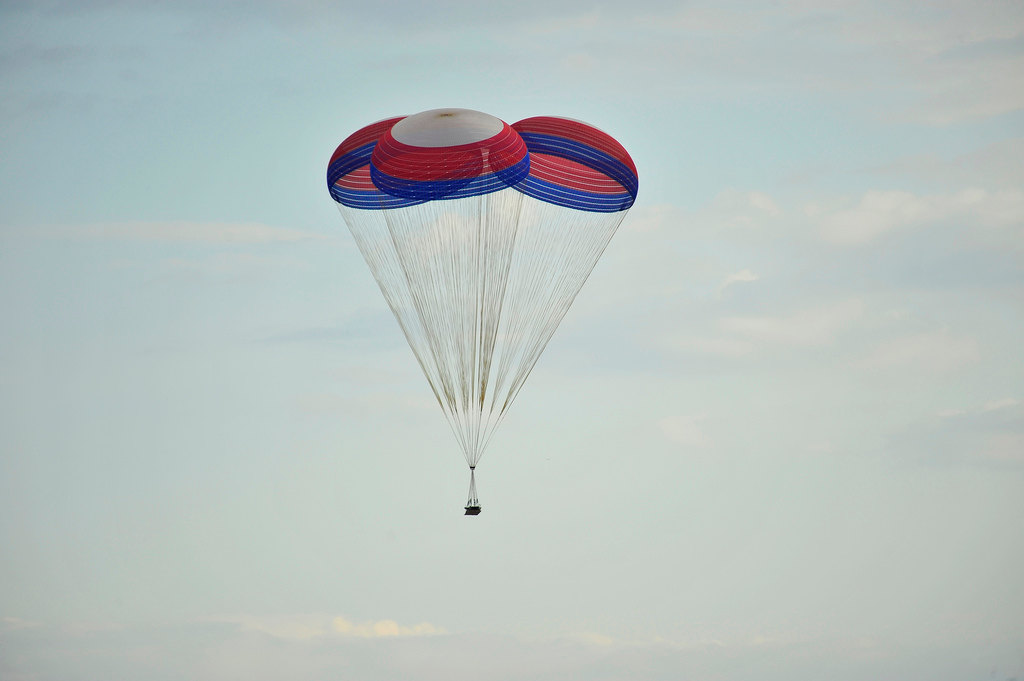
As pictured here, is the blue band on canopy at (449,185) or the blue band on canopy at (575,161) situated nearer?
the blue band on canopy at (449,185)

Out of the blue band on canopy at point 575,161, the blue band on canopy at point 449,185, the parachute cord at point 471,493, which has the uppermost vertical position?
the blue band on canopy at point 575,161

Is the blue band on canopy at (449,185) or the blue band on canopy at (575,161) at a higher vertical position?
the blue band on canopy at (575,161)

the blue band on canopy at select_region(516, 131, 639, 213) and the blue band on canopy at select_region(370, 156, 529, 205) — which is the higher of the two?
the blue band on canopy at select_region(516, 131, 639, 213)

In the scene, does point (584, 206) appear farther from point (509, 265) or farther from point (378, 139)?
point (378, 139)

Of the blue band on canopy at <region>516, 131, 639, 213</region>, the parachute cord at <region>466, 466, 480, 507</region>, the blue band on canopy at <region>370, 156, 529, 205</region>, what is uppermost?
the blue band on canopy at <region>516, 131, 639, 213</region>

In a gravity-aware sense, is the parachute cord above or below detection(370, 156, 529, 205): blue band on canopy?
below

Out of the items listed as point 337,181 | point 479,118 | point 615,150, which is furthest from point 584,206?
point 337,181

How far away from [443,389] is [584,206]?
6.57 meters

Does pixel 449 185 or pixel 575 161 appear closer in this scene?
pixel 449 185

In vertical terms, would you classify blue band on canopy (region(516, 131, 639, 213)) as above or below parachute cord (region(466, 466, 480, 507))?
above

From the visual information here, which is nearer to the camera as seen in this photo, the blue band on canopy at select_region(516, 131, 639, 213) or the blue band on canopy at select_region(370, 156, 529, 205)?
the blue band on canopy at select_region(370, 156, 529, 205)

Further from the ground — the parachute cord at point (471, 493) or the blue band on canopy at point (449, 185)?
the blue band on canopy at point (449, 185)

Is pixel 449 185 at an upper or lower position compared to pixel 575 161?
lower

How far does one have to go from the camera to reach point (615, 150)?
1583 inches
